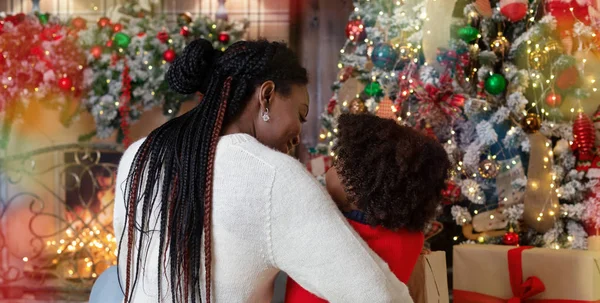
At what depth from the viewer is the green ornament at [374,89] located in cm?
327

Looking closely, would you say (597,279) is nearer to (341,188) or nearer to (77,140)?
(341,188)

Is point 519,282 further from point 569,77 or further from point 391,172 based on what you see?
point 569,77

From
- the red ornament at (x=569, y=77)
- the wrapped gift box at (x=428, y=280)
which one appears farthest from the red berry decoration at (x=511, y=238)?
the wrapped gift box at (x=428, y=280)

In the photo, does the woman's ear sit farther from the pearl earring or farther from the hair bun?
the hair bun

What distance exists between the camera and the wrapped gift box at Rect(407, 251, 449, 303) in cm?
178

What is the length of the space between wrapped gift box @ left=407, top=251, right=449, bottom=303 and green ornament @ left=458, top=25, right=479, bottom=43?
1345mm

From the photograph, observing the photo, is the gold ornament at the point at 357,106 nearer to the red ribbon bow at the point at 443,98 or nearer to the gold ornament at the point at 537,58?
the red ribbon bow at the point at 443,98

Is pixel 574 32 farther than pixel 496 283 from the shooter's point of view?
Yes

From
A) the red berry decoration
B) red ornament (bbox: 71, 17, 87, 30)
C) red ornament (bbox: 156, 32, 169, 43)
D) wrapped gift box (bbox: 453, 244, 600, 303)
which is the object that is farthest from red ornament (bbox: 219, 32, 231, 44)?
wrapped gift box (bbox: 453, 244, 600, 303)

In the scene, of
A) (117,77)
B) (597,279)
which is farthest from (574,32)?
(117,77)

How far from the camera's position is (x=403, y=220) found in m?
1.28

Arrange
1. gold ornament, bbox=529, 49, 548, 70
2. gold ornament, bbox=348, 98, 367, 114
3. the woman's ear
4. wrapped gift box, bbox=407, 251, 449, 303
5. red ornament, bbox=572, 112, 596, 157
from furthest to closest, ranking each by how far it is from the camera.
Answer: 1. gold ornament, bbox=348, 98, 367, 114
2. gold ornament, bbox=529, 49, 548, 70
3. red ornament, bbox=572, 112, 596, 157
4. wrapped gift box, bbox=407, 251, 449, 303
5. the woman's ear

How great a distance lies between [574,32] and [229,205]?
220cm

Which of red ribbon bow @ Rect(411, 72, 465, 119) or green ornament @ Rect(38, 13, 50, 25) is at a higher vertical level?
green ornament @ Rect(38, 13, 50, 25)
